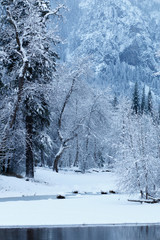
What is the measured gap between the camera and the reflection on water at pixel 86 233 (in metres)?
9.62

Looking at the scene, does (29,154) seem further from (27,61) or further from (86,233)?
(86,233)

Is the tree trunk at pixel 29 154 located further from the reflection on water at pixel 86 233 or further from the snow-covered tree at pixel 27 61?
the reflection on water at pixel 86 233

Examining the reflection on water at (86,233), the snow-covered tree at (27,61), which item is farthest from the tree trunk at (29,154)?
the reflection on water at (86,233)

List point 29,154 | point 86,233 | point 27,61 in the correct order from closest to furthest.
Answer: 1. point 86,233
2. point 27,61
3. point 29,154

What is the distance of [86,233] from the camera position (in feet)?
33.5

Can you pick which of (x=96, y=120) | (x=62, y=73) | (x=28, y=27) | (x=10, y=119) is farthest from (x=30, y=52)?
(x=96, y=120)

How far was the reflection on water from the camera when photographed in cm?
962

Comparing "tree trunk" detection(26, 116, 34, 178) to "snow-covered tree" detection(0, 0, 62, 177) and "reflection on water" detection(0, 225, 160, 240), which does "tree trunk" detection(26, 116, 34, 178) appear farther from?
"reflection on water" detection(0, 225, 160, 240)

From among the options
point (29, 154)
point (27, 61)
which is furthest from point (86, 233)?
point (29, 154)

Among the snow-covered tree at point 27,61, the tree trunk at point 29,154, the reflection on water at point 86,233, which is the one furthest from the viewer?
the tree trunk at point 29,154

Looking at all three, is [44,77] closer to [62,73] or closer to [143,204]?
[62,73]

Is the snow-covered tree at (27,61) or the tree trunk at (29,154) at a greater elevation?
the snow-covered tree at (27,61)

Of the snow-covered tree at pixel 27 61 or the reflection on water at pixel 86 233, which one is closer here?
the reflection on water at pixel 86 233

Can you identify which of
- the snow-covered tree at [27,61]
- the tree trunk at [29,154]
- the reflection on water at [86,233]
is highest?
the snow-covered tree at [27,61]
